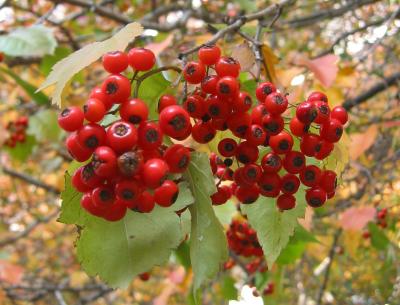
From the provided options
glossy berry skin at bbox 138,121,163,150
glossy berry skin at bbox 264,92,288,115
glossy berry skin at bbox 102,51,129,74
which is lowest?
glossy berry skin at bbox 264,92,288,115

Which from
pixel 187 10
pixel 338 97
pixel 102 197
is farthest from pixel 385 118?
pixel 102 197

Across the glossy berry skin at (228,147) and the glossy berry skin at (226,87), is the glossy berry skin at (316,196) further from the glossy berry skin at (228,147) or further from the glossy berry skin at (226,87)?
the glossy berry skin at (226,87)

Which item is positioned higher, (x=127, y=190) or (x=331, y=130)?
(x=127, y=190)

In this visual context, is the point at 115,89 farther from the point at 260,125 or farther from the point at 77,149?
the point at 260,125

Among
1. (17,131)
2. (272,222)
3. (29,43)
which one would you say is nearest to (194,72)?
(272,222)

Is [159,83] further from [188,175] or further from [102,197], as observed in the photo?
[102,197]

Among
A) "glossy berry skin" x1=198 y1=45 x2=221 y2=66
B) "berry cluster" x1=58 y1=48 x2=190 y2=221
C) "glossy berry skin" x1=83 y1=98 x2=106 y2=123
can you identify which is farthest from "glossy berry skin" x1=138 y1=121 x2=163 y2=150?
"glossy berry skin" x1=198 y1=45 x2=221 y2=66

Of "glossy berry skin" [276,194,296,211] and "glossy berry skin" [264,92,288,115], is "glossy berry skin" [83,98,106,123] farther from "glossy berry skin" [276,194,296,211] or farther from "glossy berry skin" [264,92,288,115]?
"glossy berry skin" [276,194,296,211]
